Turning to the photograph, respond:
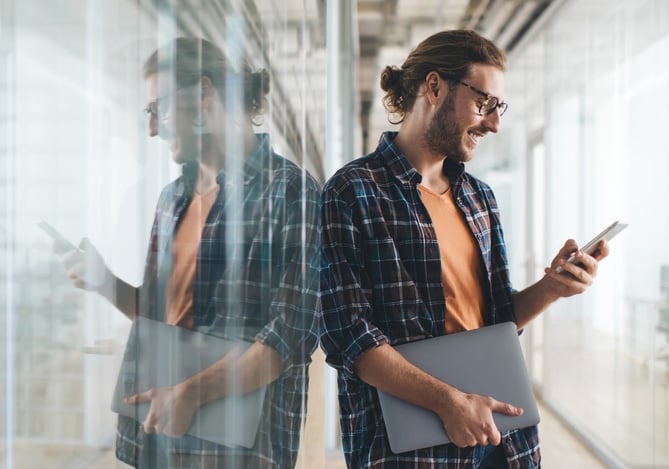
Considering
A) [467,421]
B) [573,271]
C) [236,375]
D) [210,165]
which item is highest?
[210,165]

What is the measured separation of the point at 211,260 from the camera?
70cm

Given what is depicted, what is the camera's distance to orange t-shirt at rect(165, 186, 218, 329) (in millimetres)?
607

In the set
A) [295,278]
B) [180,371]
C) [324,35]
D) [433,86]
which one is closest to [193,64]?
[180,371]

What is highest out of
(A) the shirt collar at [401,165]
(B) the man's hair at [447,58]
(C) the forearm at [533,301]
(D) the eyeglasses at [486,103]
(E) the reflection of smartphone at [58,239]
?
(B) the man's hair at [447,58]

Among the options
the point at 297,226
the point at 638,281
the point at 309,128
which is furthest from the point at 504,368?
the point at 638,281

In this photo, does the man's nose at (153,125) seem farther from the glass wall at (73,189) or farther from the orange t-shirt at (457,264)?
the orange t-shirt at (457,264)

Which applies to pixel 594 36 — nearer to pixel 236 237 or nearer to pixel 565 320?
pixel 565 320

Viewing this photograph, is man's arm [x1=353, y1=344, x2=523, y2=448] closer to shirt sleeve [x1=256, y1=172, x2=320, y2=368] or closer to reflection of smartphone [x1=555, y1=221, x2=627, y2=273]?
shirt sleeve [x1=256, y1=172, x2=320, y2=368]

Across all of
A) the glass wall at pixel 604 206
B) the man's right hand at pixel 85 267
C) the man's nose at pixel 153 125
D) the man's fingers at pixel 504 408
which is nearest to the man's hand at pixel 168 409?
the man's right hand at pixel 85 267

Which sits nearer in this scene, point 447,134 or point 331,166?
point 447,134

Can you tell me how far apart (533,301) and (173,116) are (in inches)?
37.9

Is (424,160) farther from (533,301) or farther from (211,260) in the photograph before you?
(211,260)

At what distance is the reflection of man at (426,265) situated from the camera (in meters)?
1.13

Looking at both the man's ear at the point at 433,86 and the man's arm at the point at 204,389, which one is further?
the man's ear at the point at 433,86
